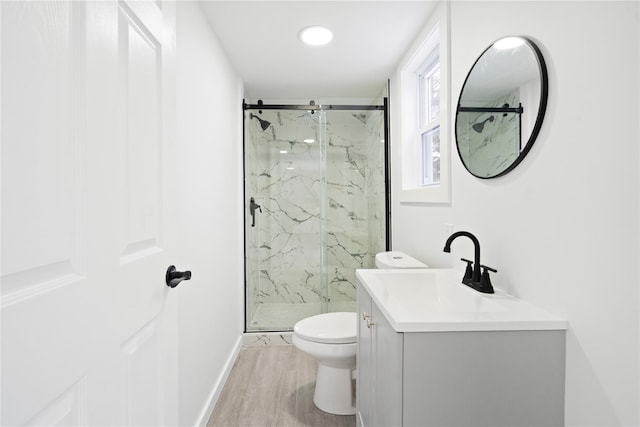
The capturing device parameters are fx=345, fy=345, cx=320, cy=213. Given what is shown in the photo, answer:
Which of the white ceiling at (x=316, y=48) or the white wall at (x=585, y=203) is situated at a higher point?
the white ceiling at (x=316, y=48)

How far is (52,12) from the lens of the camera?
525mm

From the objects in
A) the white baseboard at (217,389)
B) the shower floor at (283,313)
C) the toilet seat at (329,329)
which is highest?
the toilet seat at (329,329)

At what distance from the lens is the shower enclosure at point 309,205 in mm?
3143

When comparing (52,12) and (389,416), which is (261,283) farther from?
(52,12)

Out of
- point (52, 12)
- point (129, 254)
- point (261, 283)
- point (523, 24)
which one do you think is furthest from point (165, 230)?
point (261, 283)

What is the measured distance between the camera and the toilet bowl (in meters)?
1.92

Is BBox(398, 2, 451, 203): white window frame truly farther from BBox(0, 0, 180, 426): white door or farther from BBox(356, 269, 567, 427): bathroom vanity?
BBox(0, 0, 180, 426): white door

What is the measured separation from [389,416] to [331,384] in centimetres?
102

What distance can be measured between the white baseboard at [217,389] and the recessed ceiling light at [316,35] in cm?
225

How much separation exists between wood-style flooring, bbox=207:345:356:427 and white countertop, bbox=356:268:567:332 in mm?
898

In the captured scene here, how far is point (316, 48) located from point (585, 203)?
1999 mm

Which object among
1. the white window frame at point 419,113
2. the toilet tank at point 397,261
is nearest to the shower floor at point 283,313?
the toilet tank at point 397,261

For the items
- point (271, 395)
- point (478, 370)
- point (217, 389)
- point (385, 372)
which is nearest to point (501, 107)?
point (478, 370)

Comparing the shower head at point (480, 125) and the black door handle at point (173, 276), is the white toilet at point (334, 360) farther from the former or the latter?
the black door handle at point (173, 276)
